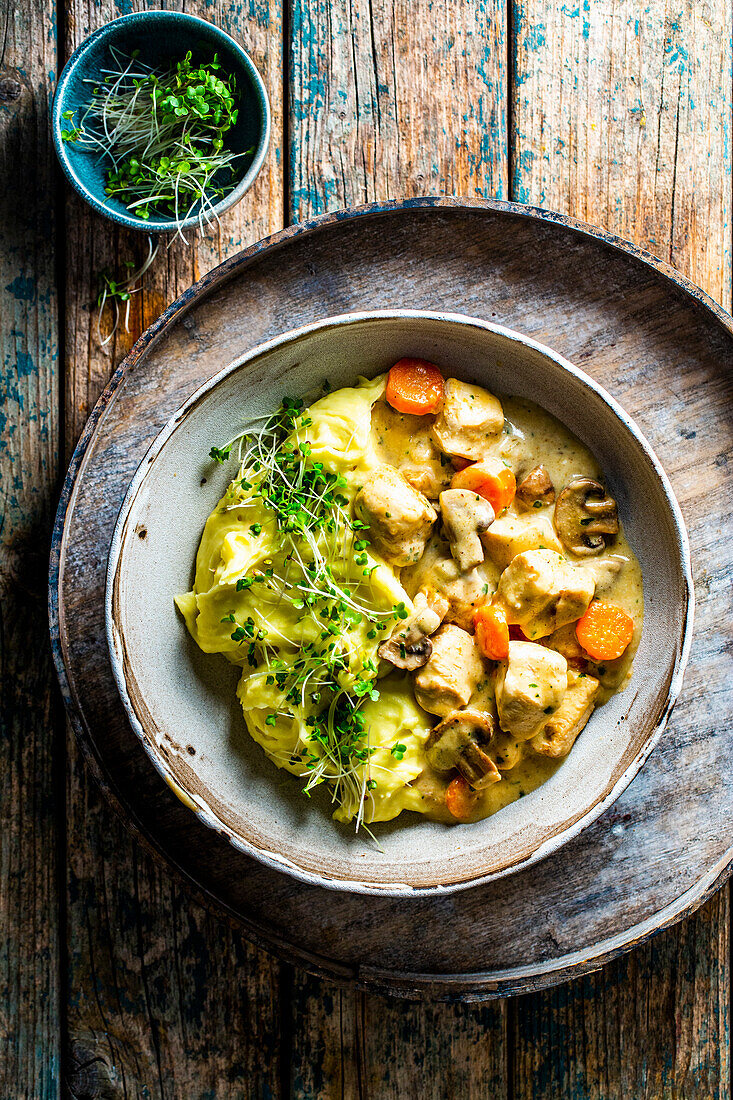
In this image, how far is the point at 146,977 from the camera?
2863 mm

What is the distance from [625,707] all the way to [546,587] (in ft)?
1.51

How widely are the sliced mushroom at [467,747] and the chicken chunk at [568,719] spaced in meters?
0.16

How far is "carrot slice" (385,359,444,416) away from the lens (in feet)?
8.33

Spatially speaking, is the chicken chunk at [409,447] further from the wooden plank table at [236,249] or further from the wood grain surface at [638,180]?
the wood grain surface at [638,180]

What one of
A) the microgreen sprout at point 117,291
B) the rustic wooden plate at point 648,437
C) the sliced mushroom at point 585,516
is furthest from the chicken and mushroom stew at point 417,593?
the microgreen sprout at point 117,291

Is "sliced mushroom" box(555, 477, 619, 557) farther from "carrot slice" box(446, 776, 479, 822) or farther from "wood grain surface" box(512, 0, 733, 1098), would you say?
"wood grain surface" box(512, 0, 733, 1098)

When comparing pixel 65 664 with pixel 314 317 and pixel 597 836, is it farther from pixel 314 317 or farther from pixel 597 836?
pixel 597 836

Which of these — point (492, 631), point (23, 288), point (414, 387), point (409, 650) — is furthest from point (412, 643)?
point (23, 288)

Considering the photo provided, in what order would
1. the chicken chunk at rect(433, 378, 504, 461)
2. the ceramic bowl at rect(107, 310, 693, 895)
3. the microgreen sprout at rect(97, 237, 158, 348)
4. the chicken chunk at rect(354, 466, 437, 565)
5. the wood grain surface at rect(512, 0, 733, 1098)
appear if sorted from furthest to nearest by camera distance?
the wood grain surface at rect(512, 0, 733, 1098)
the microgreen sprout at rect(97, 237, 158, 348)
the chicken chunk at rect(433, 378, 504, 461)
the chicken chunk at rect(354, 466, 437, 565)
the ceramic bowl at rect(107, 310, 693, 895)

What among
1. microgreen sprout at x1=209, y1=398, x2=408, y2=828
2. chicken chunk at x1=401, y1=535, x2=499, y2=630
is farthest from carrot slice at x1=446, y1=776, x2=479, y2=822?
chicken chunk at x1=401, y1=535, x2=499, y2=630

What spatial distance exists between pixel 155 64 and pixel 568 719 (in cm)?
247

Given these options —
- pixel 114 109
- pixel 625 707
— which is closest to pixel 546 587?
pixel 625 707

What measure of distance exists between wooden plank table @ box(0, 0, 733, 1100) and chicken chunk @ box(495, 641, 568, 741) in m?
1.17

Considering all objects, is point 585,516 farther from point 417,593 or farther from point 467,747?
point 467,747
